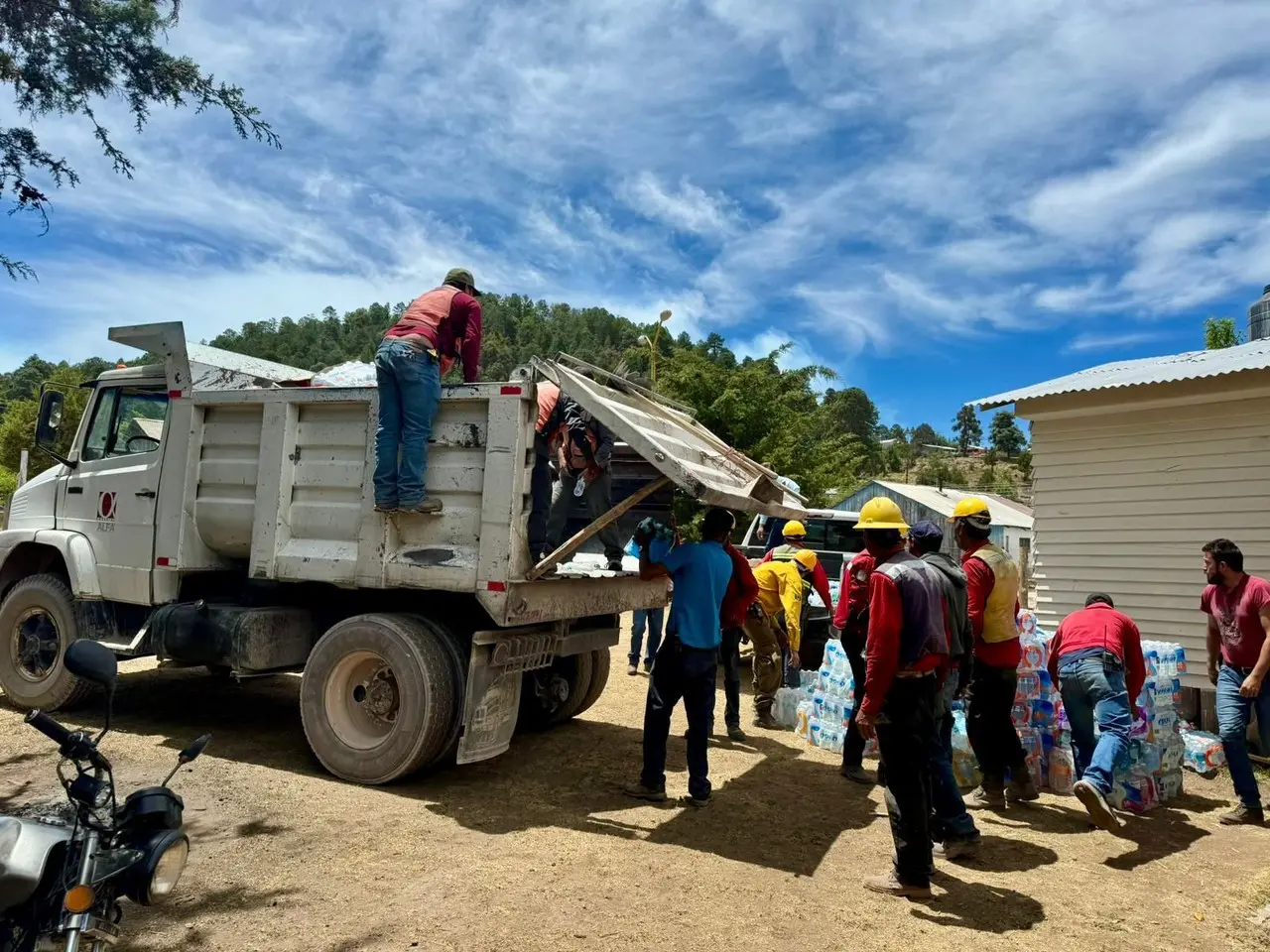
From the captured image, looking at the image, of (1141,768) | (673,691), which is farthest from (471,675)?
(1141,768)

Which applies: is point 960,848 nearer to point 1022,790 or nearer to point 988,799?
point 988,799

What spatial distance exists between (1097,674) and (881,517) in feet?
5.33

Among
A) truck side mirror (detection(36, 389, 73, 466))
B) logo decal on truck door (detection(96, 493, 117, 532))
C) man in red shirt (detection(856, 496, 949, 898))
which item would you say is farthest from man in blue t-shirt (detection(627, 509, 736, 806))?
truck side mirror (detection(36, 389, 73, 466))

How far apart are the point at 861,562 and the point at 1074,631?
1368mm

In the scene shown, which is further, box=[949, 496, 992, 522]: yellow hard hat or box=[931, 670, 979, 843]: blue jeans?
box=[949, 496, 992, 522]: yellow hard hat

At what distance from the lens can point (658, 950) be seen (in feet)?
11.3

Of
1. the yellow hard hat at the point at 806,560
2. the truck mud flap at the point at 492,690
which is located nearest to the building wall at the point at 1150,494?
the yellow hard hat at the point at 806,560

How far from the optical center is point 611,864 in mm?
4332

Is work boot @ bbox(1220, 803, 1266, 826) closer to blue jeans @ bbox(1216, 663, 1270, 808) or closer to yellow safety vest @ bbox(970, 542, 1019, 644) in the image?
blue jeans @ bbox(1216, 663, 1270, 808)

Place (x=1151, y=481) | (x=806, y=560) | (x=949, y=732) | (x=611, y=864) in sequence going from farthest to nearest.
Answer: (x=1151, y=481) → (x=806, y=560) → (x=949, y=732) → (x=611, y=864)

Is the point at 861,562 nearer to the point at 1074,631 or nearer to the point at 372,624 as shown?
the point at 1074,631

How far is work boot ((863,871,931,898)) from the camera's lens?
13.3 feet

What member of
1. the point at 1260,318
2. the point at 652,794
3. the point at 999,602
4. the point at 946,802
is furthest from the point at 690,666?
the point at 1260,318

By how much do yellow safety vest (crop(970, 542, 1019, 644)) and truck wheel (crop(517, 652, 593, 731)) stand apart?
304 cm
